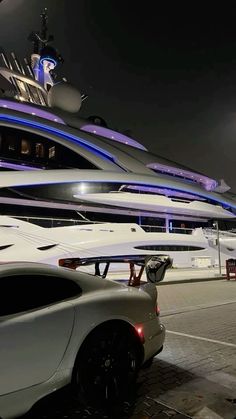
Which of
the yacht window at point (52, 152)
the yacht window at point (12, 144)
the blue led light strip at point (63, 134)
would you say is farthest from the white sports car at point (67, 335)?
the blue led light strip at point (63, 134)

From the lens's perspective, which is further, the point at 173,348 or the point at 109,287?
the point at 173,348

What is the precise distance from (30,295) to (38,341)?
473 mm

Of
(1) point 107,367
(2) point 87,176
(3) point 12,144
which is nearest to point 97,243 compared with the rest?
(2) point 87,176

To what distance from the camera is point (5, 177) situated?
2600cm

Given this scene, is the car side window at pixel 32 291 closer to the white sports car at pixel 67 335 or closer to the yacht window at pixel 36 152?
the white sports car at pixel 67 335

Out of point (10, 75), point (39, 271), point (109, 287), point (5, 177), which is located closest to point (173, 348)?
point (109, 287)

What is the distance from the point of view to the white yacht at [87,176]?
90.8ft

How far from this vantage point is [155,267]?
650cm

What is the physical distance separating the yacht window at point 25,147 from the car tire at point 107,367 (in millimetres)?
29514

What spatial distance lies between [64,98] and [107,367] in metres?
46.4

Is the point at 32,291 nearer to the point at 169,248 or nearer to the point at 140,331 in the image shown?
the point at 140,331

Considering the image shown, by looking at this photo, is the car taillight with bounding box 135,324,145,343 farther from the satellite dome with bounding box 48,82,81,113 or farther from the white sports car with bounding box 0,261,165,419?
the satellite dome with bounding box 48,82,81,113

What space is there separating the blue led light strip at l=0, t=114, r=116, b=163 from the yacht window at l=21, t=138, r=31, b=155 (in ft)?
6.04

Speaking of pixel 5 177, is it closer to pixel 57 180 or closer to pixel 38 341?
pixel 57 180
